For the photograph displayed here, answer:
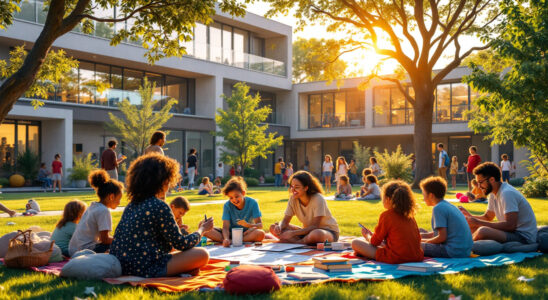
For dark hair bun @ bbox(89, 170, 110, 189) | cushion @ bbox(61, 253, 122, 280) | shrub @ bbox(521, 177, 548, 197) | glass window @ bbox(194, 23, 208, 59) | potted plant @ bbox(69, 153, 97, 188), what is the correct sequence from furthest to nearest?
glass window @ bbox(194, 23, 208, 59), potted plant @ bbox(69, 153, 97, 188), shrub @ bbox(521, 177, 548, 197), dark hair bun @ bbox(89, 170, 110, 189), cushion @ bbox(61, 253, 122, 280)

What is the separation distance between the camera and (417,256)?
5.71 metres

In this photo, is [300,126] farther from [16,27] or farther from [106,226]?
[106,226]

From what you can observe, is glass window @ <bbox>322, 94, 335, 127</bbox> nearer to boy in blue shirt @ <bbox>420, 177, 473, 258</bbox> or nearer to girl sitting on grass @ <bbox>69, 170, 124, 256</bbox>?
boy in blue shirt @ <bbox>420, 177, 473, 258</bbox>

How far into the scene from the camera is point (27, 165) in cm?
2523

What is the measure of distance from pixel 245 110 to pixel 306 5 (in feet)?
30.8

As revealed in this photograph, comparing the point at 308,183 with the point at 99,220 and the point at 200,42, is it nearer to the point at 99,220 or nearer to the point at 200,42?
the point at 99,220

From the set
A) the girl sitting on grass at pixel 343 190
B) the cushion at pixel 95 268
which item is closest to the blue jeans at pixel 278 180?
the girl sitting on grass at pixel 343 190

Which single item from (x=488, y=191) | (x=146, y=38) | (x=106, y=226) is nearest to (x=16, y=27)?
(x=146, y=38)

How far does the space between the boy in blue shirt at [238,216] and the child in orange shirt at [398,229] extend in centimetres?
215

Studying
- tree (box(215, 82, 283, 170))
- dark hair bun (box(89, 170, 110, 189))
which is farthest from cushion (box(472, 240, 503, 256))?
tree (box(215, 82, 283, 170))

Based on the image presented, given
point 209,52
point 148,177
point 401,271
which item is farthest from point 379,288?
point 209,52

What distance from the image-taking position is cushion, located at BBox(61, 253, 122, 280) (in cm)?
478

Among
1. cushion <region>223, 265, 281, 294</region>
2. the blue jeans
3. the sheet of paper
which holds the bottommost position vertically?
the blue jeans

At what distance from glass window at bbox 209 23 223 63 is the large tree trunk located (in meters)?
15.5
